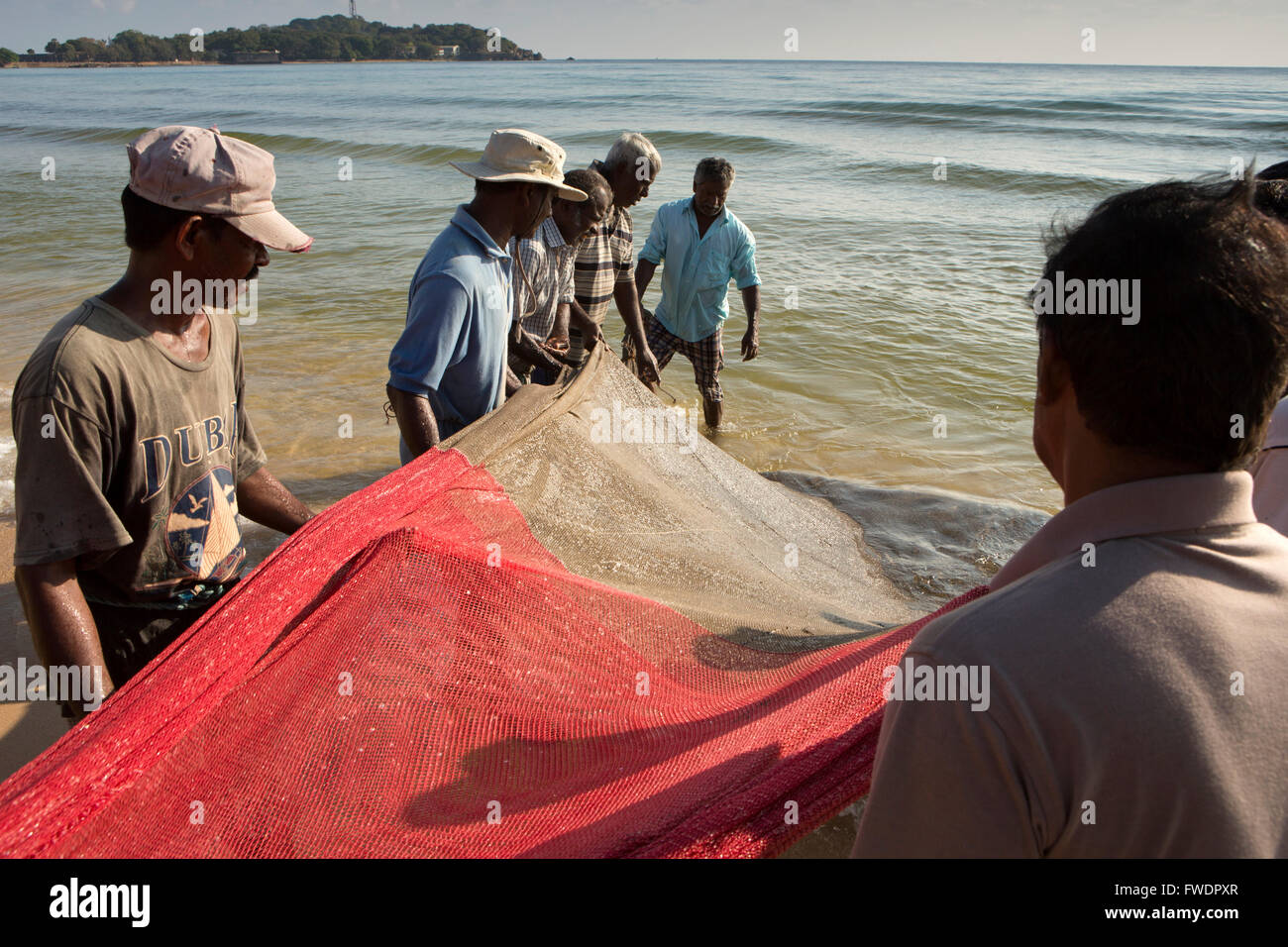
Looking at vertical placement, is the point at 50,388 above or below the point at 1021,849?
above

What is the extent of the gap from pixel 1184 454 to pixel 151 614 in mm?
2011

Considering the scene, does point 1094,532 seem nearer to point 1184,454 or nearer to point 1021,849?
point 1184,454

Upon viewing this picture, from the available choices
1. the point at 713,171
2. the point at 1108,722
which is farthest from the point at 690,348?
the point at 1108,722

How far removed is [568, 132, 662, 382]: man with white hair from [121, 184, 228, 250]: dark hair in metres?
3.04

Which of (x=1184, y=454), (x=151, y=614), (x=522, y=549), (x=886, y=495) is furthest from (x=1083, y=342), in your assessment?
(x=886, y=495)

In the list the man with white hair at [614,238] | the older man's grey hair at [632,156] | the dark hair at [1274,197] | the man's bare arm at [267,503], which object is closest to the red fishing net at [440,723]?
A: the man's bare arm at [267,503]

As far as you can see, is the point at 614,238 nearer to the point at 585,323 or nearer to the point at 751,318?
the point at 585,323

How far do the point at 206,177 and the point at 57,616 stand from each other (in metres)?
0.92

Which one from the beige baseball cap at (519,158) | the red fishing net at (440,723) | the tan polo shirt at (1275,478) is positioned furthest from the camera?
the beige baseball cap at (519,158)

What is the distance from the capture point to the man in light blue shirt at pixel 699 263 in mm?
5750

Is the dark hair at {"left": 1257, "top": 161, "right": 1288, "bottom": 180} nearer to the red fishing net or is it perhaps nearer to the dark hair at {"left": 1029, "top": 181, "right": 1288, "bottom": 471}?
the red fishing net

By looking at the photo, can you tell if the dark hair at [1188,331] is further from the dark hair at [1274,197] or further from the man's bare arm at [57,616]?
the man's bare arm at [57,616]

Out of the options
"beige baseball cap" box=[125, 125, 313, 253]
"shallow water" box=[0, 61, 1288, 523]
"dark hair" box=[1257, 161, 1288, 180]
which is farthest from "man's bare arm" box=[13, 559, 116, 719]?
"shallow water" box=[0, 61, 1288, 523]
